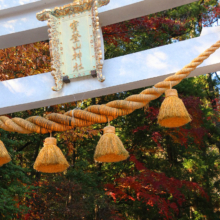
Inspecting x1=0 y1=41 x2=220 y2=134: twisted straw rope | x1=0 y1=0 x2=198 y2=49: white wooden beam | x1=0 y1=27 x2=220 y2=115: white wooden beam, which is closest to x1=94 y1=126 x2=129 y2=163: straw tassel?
x1=0 y1=41 x2=220 y2=134: twisted straw rope

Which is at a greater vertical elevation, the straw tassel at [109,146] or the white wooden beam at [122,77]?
the white wooden beam at [122,77]

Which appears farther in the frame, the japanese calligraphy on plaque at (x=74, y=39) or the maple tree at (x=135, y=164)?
the maple tree at (x=135, y=164)

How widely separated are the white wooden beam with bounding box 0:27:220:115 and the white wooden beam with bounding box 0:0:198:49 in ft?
1.47

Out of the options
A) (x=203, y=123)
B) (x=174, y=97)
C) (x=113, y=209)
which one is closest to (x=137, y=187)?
(x=113, y=209)

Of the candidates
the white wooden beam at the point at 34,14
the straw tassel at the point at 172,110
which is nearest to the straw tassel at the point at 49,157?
the straw tassel at the point at 172,110

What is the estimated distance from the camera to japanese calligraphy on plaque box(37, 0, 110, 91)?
2652mm

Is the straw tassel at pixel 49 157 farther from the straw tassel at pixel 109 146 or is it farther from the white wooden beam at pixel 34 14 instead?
the white wooden beam at pixel 34 14

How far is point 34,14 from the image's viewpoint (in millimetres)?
2943

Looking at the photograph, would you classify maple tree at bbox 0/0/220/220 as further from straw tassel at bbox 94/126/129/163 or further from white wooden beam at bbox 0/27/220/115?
straw tassel at bbox 94/126/129/163

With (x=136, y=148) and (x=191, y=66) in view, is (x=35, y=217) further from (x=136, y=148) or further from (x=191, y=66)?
(x=191, y=66)

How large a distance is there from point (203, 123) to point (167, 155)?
1.59m

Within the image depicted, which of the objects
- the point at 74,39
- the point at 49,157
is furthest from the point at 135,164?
the point at 49,157

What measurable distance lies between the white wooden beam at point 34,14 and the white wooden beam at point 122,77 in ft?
1.47

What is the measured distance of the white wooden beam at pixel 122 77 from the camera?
2.55 m
